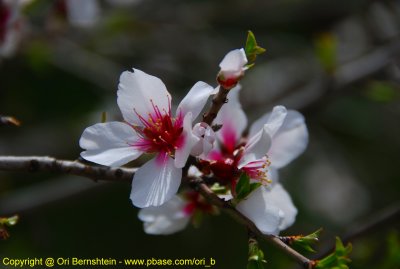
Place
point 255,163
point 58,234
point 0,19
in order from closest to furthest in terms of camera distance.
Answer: point 255,163 < point 0,19 < point 58,234

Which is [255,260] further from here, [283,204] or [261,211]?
[283,204]

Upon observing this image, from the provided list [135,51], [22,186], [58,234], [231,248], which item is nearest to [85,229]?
[58,234]

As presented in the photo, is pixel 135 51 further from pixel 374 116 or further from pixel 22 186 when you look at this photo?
A: pixel 374 116

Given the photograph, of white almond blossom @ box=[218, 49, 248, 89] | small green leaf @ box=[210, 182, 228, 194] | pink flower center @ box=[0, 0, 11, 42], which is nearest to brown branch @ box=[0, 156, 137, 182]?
small green leaf @ box=[210, 182, 228, 194]

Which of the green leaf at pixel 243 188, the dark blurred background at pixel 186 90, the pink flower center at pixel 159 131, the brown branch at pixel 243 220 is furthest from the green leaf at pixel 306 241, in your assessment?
the dark blurred background at pixel 186 90

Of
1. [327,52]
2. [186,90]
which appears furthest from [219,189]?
[186,90]

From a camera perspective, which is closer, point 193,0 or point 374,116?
point 374,116

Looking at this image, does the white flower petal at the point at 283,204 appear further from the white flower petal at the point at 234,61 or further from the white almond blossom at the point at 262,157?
the white flower petal at the point at 234,61
